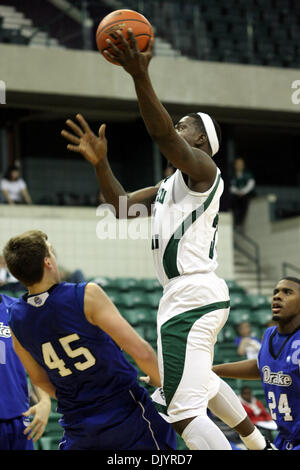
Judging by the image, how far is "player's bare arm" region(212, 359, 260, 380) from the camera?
5.74 metres

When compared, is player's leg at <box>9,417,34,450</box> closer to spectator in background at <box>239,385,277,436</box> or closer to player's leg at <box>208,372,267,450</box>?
player's leg at <box>208,372,267,450</box>

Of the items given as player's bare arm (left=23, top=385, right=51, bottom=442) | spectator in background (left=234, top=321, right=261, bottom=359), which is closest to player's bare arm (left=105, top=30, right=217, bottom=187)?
player's bare arm (left=23, top=385, right=51, bottom=442)

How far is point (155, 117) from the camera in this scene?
4.44 m

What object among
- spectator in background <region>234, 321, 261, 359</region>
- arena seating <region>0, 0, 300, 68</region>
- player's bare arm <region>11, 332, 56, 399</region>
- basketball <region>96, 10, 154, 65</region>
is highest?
arena seating <region>0, 0, 300, 68</region>

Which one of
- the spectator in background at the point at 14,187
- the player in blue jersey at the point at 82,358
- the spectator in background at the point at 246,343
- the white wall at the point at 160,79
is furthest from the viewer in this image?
the white wall at the point at 160,79

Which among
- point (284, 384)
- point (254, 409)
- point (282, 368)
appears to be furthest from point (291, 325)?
point (254, 409)

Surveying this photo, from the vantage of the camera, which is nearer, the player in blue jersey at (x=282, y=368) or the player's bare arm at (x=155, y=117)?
the player's bare arm at (x=155, y=117)

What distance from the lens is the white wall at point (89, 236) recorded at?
1487 centimetres

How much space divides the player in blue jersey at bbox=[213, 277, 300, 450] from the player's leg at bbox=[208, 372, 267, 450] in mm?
381

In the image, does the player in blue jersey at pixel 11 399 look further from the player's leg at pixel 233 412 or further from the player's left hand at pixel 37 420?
the player's leg at pixel 233 412

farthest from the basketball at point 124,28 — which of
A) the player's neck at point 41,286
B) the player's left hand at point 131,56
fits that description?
the player's neck at point 41,286

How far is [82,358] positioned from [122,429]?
0.43 meters

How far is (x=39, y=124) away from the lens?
769 inches

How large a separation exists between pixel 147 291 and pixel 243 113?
18.6ft
